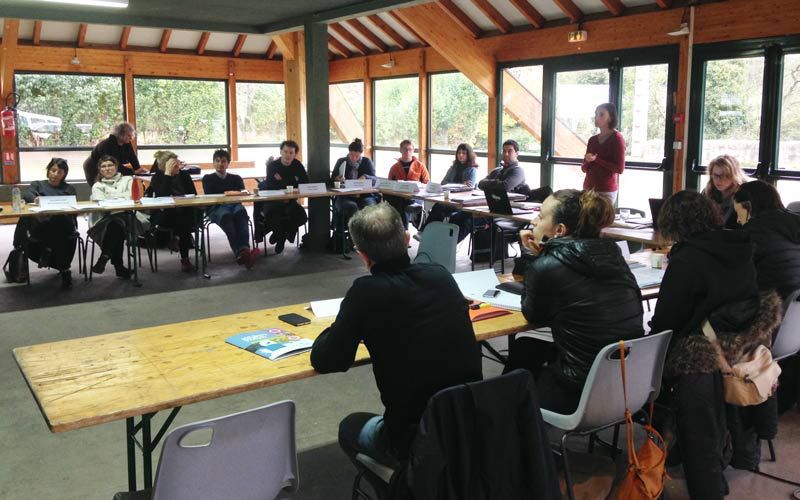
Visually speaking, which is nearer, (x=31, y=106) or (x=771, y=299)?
(x=771, y=299)

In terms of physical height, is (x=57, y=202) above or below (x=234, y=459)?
above

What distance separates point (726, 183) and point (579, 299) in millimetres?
2700

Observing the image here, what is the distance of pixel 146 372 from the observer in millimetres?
2297

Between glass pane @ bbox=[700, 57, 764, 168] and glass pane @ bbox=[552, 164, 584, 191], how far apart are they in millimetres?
1907

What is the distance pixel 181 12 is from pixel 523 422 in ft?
23.5

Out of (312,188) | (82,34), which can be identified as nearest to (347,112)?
(82,34)

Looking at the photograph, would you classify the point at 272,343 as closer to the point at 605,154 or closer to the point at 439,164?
the point at 605,154

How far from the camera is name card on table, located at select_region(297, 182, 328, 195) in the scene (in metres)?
7.78

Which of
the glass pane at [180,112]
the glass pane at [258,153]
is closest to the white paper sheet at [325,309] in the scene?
the glass pane at [180,112]

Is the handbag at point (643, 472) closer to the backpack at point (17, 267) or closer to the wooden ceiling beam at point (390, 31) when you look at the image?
the backpack at point (17, 267)

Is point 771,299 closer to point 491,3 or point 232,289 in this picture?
point 232,289

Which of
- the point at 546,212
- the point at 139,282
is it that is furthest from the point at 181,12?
the point at 546,212

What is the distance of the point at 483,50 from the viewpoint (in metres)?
10.3

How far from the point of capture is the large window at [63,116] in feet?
38.3
